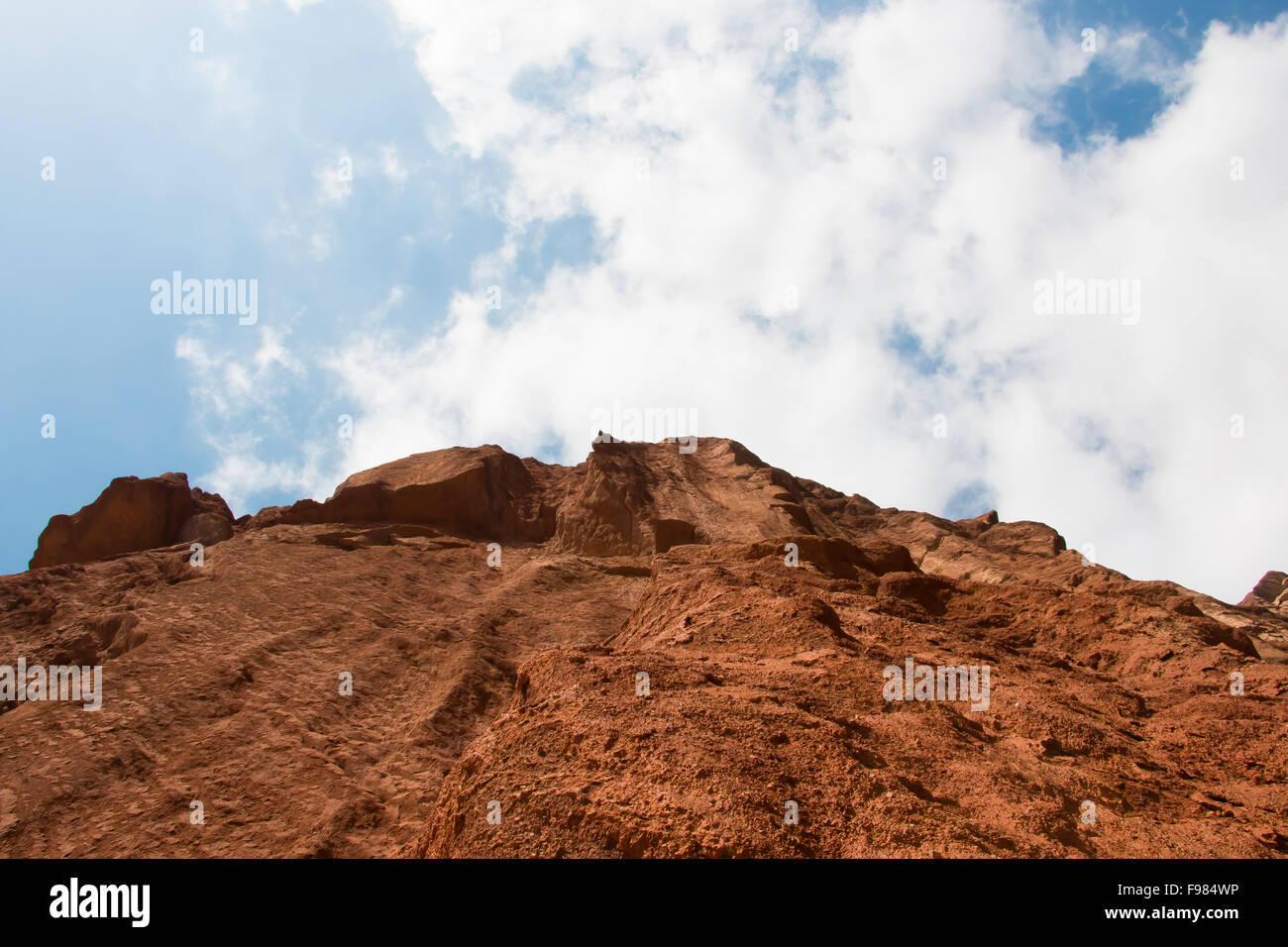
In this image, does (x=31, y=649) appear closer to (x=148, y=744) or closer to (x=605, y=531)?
(x=148, y=744)

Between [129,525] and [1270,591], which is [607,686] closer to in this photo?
[129,525]

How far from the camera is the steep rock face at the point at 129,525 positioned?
27359 millimetres

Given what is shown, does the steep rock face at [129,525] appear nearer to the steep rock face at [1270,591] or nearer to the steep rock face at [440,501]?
the steep rock face at [440,501]

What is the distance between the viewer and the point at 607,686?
783cm

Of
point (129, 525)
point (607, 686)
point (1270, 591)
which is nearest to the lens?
point (607, 686)

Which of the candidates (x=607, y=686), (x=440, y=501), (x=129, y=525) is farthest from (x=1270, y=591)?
(x=129, y=525)

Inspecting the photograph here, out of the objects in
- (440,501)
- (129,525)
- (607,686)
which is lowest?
(607,686)

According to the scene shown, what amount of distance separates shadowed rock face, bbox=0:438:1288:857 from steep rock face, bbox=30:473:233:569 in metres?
0.10

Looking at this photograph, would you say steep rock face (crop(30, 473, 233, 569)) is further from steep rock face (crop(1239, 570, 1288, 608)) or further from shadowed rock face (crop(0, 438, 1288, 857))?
steep rock face (crop(1239, 570, 1288, 608))

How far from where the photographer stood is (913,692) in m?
8.39

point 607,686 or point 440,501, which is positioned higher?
point 440,501

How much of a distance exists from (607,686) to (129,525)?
25954mm
